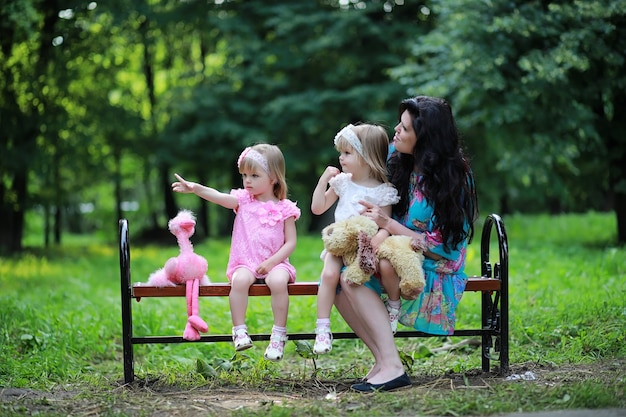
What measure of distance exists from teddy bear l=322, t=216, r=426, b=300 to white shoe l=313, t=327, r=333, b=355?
0.31m

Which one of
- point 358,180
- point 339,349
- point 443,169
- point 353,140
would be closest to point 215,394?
point 358,180

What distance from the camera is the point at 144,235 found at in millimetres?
19281

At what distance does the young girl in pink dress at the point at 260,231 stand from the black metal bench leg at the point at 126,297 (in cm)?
40

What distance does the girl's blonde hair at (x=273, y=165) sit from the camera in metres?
4.49

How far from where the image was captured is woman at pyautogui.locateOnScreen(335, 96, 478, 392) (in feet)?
13.5

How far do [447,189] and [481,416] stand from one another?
1248 mm

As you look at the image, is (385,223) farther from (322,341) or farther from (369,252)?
(322,341)

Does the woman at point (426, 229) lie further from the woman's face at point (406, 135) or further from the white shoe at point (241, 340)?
the white shoe at point (241, 340)

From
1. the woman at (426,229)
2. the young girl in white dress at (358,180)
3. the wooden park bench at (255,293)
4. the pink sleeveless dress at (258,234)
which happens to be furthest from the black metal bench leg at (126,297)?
the woman at (426,229)

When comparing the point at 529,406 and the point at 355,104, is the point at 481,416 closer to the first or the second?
the point at 529,406

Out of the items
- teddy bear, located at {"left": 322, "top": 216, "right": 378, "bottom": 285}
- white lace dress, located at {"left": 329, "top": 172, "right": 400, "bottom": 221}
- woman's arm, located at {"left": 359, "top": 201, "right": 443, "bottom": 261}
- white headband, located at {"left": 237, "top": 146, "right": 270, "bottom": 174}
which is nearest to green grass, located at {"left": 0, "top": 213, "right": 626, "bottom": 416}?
teddy bear, located at {"left": 322, "top": 216, "right": 378, "bottom": 285}

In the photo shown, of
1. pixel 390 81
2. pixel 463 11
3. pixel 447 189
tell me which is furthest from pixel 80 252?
pixel 447 189

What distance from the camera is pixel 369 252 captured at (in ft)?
13.2

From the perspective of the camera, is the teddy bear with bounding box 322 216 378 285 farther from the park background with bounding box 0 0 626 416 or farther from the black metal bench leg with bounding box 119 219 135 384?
the black metal bench leg with bounding box 119 219 135 384
